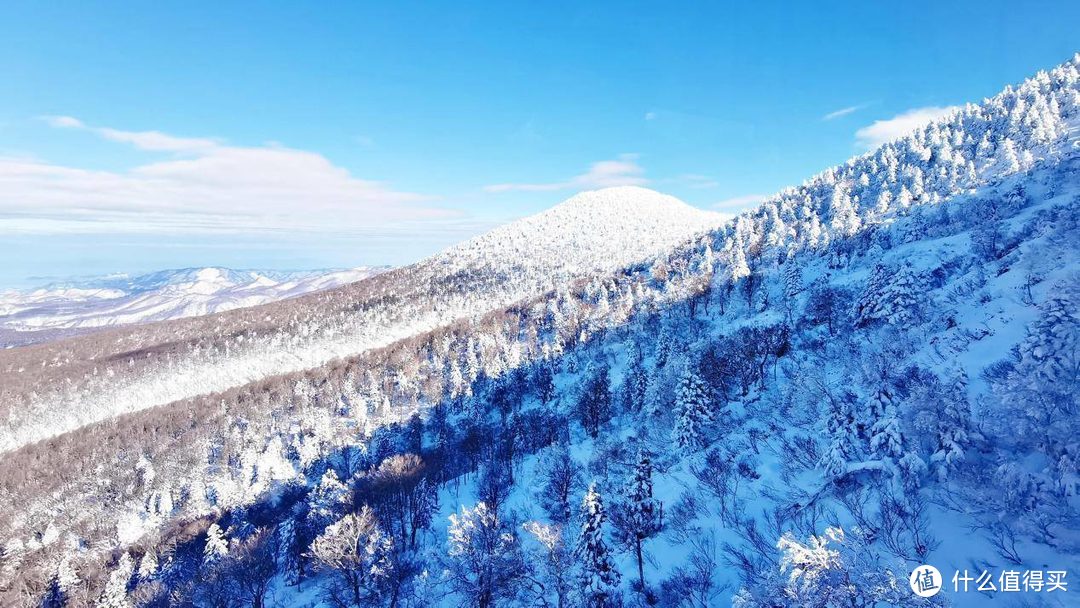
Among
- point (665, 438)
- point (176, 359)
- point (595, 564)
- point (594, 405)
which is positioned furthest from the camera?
point (176, 359)

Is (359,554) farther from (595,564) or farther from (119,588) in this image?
(119,588)

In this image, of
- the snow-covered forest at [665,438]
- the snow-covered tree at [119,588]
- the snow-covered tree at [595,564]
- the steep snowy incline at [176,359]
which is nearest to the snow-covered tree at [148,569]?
the snow-covered forest at [665,438]

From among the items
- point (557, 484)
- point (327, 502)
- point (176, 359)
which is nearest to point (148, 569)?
point (327, 502)

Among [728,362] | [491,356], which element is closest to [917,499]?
[728,362]

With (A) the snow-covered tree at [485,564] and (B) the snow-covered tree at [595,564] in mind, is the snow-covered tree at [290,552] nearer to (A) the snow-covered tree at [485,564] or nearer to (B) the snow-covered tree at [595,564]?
(A) the snow-covered tree at [485,564]

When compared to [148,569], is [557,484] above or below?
above

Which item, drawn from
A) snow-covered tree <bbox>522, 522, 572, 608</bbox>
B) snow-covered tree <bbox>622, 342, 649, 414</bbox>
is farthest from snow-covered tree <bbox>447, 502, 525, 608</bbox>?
snow-covered tree <bbox>622, 342, 649, 414</bbox>

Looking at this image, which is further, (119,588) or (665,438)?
(665,438)
